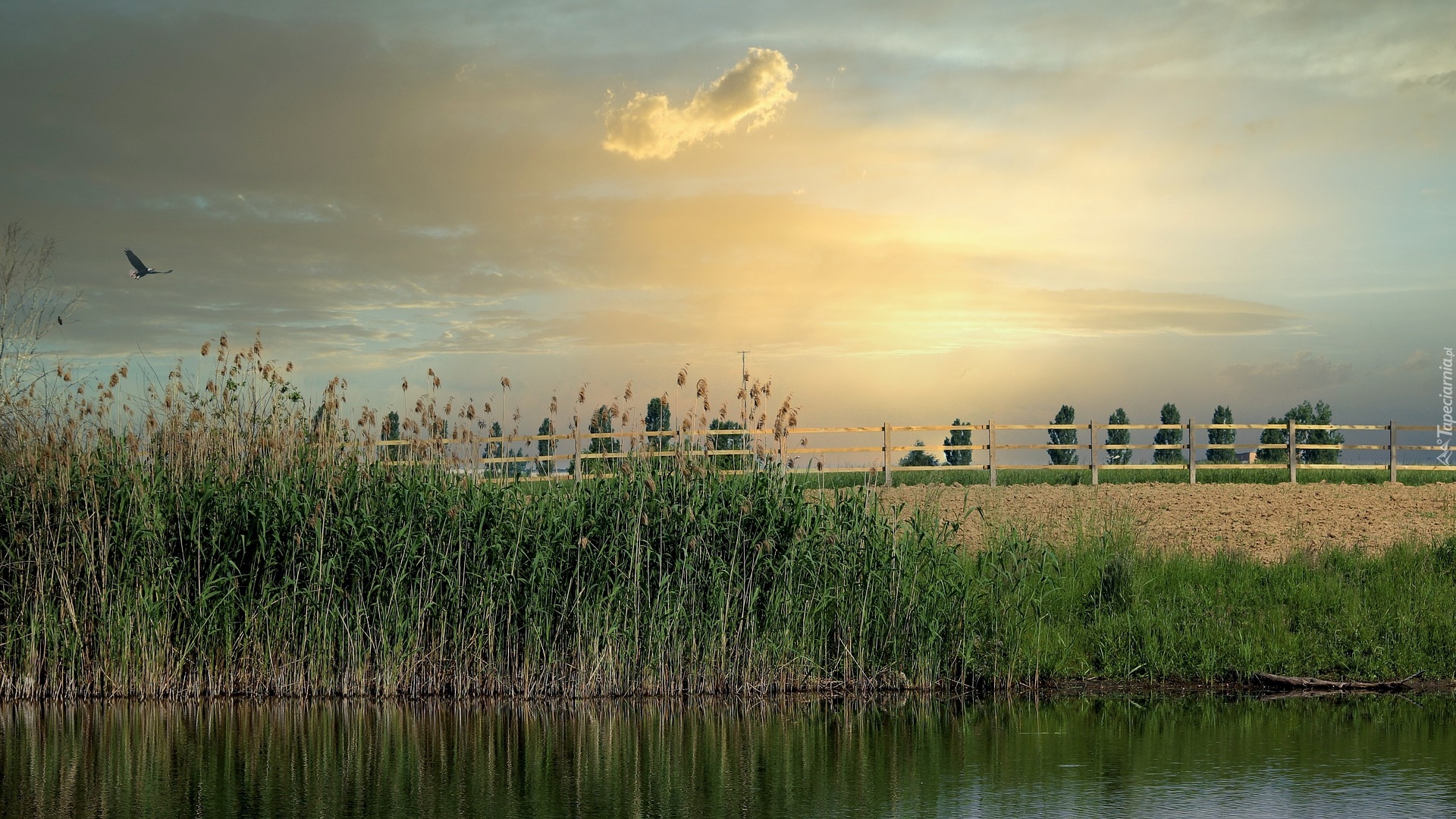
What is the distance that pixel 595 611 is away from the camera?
33.2 ft

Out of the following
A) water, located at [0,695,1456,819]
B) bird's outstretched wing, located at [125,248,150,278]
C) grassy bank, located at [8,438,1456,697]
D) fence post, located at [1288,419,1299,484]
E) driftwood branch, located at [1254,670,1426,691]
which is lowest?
driftwood branch, located at [1254,670,1426,691]

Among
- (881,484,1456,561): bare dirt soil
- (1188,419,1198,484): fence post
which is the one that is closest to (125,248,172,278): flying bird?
(881,484,1456,561): bare dirt soil

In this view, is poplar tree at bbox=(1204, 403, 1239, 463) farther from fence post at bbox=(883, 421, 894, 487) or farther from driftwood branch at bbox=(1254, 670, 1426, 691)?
driftwood branch at bbox=(1254, 670, 1426, 691)

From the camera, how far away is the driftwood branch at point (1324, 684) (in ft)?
35.9

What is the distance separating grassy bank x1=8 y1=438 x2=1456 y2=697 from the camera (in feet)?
33.4

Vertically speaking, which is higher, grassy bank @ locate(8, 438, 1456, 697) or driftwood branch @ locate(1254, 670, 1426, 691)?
grassy bank @ locate(8, 438, 1456, 697)

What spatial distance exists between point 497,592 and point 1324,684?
7.82 metres

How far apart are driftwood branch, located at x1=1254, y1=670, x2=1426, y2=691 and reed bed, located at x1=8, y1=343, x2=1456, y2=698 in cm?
17

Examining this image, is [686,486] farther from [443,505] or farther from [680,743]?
[680,743]

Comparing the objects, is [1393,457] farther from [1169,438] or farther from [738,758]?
[738,758]

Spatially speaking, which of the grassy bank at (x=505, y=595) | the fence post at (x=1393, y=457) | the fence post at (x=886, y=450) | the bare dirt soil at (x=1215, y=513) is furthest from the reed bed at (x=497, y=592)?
the fence post at (x=1393, y=457)

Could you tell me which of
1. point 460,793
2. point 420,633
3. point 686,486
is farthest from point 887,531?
point 460,793

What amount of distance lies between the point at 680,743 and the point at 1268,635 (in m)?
6.67

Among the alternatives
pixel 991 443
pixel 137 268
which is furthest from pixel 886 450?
pixel 137 268
